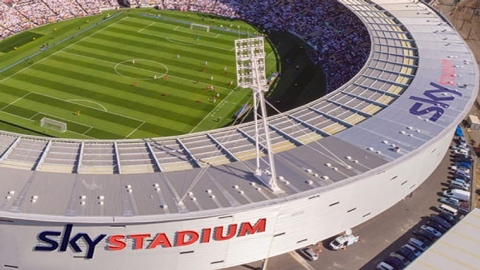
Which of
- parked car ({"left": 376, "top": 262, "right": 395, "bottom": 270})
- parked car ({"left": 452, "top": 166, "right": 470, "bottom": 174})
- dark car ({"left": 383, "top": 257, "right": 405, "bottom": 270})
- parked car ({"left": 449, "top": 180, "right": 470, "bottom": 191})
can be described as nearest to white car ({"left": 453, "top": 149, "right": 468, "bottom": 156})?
parked car ({"left": 452, "top": 166, "right": 470, "bottom": 174})

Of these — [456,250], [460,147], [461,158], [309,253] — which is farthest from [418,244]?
[460,147]

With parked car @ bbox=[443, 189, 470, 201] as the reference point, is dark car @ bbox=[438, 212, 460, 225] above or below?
below

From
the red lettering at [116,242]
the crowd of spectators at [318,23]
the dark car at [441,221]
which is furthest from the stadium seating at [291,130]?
the dark car at [441,221]

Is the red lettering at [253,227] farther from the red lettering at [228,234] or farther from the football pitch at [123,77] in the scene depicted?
the football pitch at [123,77]

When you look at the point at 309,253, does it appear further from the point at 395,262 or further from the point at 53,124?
the point at 53,124

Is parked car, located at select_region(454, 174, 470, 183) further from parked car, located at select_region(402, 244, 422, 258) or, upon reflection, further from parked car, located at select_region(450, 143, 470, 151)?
parked car, located at select_region(402, 244, 422, 258)
